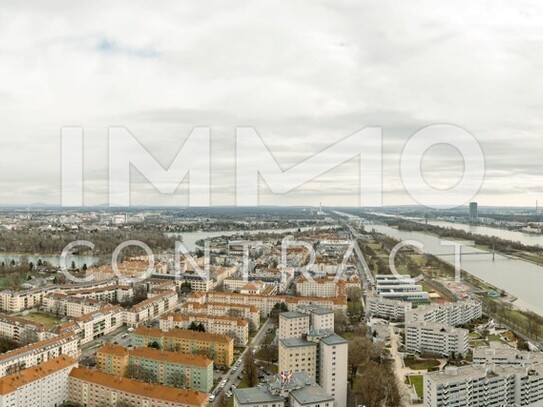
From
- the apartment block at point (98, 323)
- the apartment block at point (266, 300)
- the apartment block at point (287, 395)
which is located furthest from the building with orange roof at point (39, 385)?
the apartment block at point (266, 300)

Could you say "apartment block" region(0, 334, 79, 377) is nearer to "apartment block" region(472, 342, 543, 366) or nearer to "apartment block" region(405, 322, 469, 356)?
"apartment block" region(405, 322, 469, 356)

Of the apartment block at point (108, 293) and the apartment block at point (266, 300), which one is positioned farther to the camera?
the apartment block at point (108, 293)

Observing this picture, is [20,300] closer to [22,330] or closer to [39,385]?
[22,330]

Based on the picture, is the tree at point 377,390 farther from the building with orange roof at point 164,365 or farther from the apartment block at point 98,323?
the apartment block at point 98,323

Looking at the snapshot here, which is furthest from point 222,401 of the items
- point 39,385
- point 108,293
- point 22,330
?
point 108,293

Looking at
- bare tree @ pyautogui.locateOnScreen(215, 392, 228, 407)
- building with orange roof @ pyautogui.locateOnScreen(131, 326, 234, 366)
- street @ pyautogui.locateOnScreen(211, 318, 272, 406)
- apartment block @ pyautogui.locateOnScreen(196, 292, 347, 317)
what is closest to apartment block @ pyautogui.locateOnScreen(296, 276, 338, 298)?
apartment block @ pyautogui.locateOnScreen(196, 292, 347, 317)
